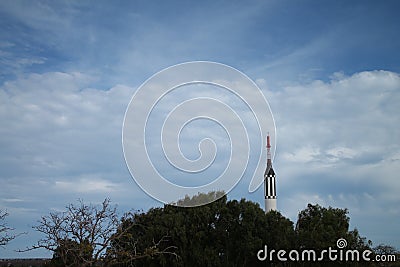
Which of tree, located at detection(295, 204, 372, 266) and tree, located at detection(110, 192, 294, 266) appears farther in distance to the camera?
tree, located at detection(110, 192, 294, 266)

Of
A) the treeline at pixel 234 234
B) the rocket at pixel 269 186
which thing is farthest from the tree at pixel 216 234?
the rocket at pixel 269 186

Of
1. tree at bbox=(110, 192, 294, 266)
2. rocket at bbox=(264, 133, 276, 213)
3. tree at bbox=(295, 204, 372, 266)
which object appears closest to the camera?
tree at bbox=(295, 204, 372, 266)

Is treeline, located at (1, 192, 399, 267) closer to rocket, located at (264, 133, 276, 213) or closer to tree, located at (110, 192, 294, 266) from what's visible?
tree, located at (110, 192, 294, 266)

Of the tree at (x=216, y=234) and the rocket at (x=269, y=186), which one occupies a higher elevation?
the rocket at (x=269, y=186)

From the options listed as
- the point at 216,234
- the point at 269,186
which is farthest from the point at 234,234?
the point at 269,186

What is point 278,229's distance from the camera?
90.4 feet

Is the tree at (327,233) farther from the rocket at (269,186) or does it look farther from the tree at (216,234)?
the rocket at (269,186)

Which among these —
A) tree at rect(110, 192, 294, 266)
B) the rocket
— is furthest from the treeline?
the rocket

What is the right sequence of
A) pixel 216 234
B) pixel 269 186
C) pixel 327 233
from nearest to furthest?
pixel 327 233 < pixel 216 234 < pixel 269 186

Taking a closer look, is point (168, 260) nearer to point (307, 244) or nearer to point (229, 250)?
point (229, 250)

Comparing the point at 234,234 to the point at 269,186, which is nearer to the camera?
the point at 234,234

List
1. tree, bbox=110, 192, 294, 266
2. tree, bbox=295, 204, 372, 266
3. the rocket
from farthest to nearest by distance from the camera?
the rocket
tree, bbox=110, 192, 294, 266
tree, bbox=295, 204, 372, 266

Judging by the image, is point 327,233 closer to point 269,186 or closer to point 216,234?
point 216,234

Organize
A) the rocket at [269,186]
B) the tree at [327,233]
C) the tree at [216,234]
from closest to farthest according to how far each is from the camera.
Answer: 1. the tree at [327,233]
2. the tree at [216,234]
3. the rocket at [269,186]
